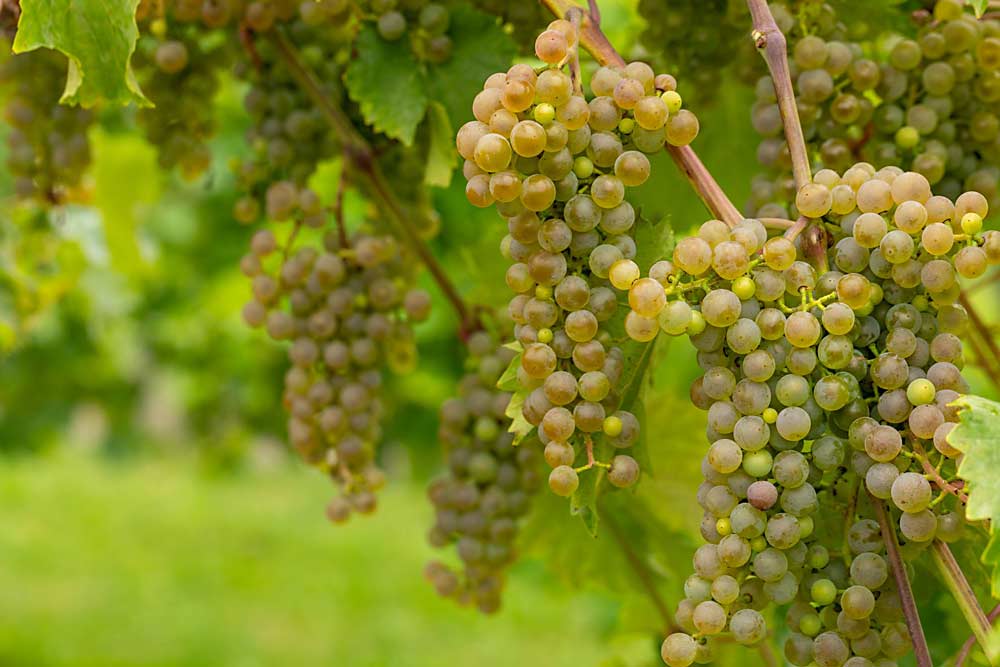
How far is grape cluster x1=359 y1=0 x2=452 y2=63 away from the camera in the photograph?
27.4 inches

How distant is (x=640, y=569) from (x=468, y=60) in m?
0.41

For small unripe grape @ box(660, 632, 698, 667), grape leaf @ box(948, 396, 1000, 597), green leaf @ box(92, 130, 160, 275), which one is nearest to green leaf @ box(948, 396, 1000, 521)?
grape leaf @ box(948, 396, 1000, 597)

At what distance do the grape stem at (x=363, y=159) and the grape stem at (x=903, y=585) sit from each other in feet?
1.26

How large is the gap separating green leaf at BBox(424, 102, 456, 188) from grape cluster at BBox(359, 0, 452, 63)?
34mm

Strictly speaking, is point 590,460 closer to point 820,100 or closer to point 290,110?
point 820,100

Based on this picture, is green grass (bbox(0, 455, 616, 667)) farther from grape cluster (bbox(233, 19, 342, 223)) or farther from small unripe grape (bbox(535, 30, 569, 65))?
small unripe grape (bbox(535, 30, 569, 65))

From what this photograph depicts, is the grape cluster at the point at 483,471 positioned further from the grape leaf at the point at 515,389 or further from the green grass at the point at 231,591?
the green grass at the point at 231,591

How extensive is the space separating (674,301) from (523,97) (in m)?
0.11

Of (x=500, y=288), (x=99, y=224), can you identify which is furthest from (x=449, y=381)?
(x=500, y=288)

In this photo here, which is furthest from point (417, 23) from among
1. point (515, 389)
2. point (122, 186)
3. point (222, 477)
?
point (222, 477)

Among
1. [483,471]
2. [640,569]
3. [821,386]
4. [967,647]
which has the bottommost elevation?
[640,569]

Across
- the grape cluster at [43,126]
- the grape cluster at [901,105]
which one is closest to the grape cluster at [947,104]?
the grape cluster at [901,105]

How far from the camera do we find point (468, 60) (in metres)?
0.71

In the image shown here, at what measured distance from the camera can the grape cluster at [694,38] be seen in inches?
28.2
